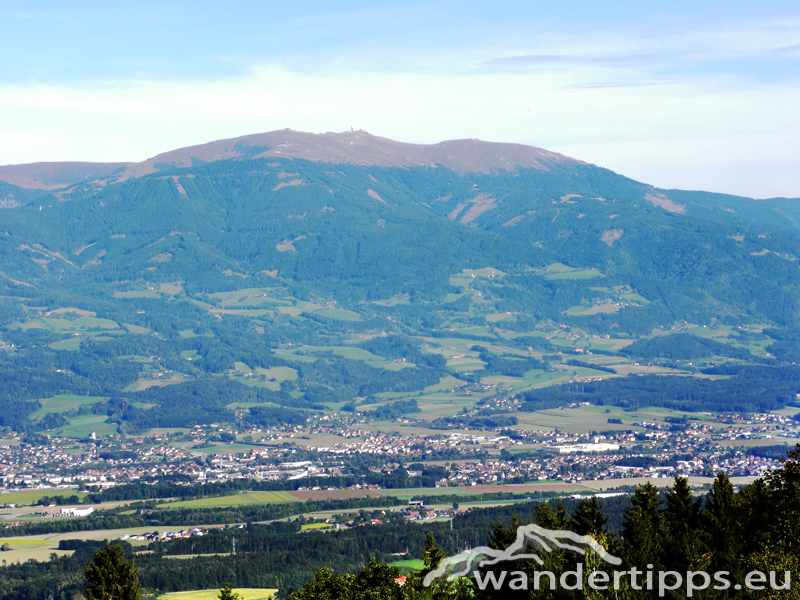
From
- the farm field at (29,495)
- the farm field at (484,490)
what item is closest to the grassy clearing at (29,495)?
the farm field at (29,495)

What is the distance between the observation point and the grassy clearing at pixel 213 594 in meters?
61.4

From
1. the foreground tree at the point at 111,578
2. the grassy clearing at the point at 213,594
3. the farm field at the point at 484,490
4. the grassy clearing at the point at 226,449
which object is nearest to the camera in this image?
the foreground tree at the point at 111,578

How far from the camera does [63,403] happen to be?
180 m

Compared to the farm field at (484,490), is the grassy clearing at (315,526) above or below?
above

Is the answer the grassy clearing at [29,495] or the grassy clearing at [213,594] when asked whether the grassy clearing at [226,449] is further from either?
the grassy clearing at [213,594]

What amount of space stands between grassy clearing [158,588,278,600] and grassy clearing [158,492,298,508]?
128 feet

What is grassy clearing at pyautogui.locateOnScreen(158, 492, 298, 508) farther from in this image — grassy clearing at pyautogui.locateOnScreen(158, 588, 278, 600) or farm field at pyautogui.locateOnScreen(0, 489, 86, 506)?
grassy clearing at pyautogui.locateOnScreen(158, 588, 278, 600)

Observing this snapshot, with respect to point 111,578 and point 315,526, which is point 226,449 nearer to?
point 315,526

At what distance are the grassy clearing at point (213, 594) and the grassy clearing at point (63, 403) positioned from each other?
11675 cm

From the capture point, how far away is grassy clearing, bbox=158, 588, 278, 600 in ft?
201

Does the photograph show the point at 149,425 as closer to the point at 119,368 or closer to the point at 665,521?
the point at 119,368

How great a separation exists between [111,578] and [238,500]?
78299 mm

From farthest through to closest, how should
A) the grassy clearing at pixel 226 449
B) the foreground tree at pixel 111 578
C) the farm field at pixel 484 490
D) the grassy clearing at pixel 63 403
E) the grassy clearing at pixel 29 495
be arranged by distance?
the grassy clearing at pixel 63 403 < the grassy clearing at pixel 226 449 < the grassy clearing at pixel 29 495 < the farm field at pixel 484 490 < the foreground tree at pixel 111 578

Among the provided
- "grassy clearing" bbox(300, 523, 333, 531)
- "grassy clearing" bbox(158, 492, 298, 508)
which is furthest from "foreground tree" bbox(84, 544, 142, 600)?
"grassy clearing" bbox(158, 492, 298, 508)
